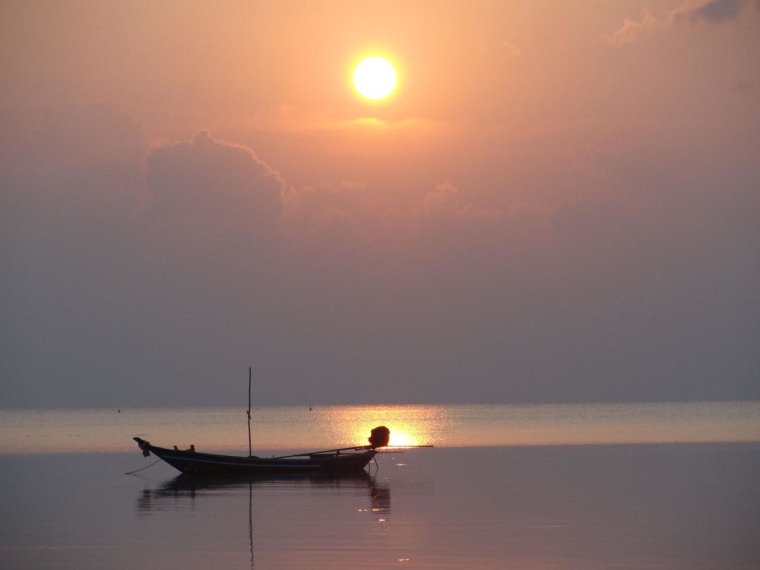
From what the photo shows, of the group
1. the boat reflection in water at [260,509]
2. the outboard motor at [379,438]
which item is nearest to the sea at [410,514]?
the boat reflection in water at [260,509]

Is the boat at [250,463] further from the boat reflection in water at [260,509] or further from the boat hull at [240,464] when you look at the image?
the boat reflection in water at [260,509]

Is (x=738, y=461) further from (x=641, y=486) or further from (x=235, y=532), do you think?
(x=235, y=532)

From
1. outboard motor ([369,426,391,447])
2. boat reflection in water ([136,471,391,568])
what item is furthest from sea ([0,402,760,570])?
outboard motor ([369,426,391,447])

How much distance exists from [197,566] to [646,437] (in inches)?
2549

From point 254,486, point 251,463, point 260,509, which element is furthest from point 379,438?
point 260,509

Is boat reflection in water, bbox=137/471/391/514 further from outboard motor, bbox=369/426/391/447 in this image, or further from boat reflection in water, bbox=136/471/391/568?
outboard motor, bbox=369/426/391/447

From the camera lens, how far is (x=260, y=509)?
128ft

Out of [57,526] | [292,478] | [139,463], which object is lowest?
[57,526]

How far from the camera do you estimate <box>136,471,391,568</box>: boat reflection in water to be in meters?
30.9

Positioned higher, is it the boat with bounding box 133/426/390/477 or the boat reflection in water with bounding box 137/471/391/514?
the boat with bounding box 133/426/390/477

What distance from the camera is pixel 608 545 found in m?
29.6

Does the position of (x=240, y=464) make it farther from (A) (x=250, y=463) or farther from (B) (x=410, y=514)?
(B) (x=410, y=514)

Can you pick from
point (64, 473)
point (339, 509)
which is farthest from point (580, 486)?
point (64, 473)

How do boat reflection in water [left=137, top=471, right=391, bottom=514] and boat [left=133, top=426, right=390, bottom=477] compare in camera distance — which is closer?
boat reflection in water [left=137, top=471, right=391, bottom=514]
